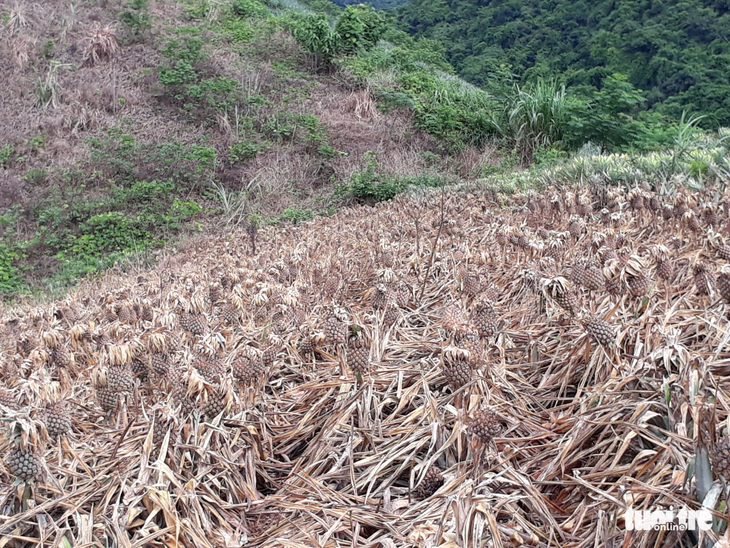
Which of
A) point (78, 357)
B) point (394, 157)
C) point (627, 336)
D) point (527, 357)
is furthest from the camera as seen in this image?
point (394, 157)

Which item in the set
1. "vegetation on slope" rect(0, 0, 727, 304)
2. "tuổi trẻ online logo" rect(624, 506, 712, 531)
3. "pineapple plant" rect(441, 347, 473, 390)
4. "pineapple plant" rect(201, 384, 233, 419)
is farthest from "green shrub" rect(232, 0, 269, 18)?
"tuổi trẻ online logo" rect(624, 506, 712, 531)

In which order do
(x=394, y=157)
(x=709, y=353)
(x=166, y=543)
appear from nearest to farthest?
1. (x=166, y=543)
2. (x=709, y=353)
3. (x=394, y=157)

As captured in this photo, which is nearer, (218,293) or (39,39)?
(218,293)

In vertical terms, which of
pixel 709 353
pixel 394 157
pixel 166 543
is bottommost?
pixel 394 157

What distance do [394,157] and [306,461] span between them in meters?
10.1

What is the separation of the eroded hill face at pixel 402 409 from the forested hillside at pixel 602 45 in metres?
9.30

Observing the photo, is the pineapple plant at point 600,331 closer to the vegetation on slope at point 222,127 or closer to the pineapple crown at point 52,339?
the pineapple crown at point 52,339

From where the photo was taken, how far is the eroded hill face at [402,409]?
113 cm

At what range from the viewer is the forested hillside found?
13.1 meters

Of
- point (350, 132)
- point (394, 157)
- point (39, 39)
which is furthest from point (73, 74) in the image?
point (394, 157)

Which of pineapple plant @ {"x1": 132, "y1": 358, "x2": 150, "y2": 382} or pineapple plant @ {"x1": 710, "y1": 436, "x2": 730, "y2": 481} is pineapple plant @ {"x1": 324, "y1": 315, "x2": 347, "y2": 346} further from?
pineapple plant @ {"x1": 710, "y1": 436, "x2": 730, "y2": 481}

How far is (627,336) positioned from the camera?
1530 millimetres

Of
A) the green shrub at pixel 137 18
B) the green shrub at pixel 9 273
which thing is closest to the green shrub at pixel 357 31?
the green shrub at pixel 137 18

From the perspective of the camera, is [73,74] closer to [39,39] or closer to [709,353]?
[39,39]
